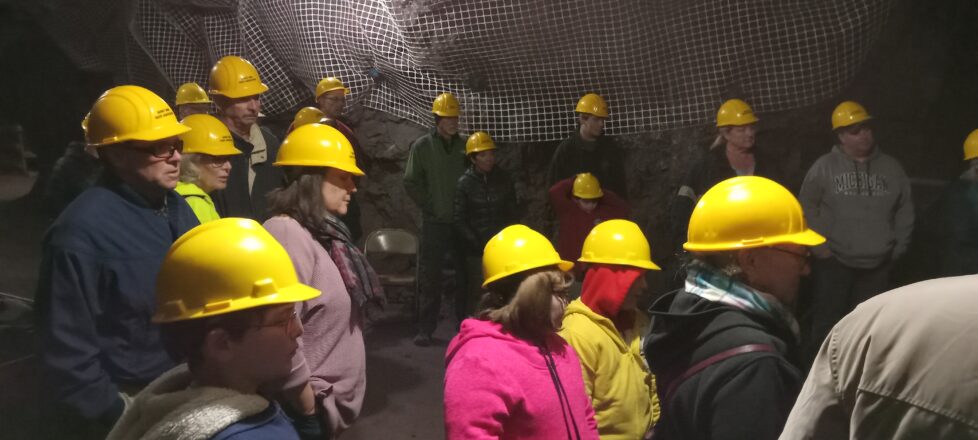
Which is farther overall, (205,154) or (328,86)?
(328,86)

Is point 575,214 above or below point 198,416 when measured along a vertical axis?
below

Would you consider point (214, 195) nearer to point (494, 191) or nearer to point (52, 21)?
point (494, 191)

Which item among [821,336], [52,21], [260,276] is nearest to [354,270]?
A: [260,276]

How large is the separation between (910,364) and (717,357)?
62 centimetres

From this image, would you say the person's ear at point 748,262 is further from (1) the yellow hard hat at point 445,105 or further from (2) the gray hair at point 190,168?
(1) the yellow hard hat at point 445,105

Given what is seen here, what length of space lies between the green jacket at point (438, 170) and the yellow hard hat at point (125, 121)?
3498 millimetres

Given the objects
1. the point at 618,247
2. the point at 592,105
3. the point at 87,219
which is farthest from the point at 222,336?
the point at 592,105

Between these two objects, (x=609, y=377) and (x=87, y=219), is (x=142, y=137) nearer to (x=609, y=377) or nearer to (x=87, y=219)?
(x=87, y=219)

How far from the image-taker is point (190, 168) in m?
3.41

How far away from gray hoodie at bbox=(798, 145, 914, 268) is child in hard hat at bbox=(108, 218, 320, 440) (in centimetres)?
404

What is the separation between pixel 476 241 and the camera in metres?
5.88

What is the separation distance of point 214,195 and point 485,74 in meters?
2.29

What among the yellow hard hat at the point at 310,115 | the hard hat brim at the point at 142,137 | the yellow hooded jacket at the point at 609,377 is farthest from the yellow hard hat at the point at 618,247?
the yellow hard hat at the point at 310,115

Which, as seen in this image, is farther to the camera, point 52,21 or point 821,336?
point 52,21
